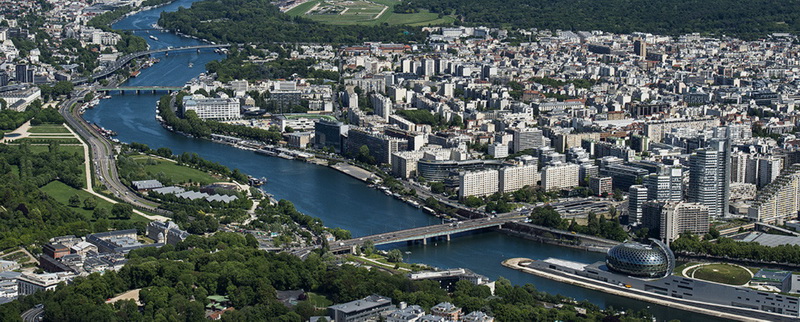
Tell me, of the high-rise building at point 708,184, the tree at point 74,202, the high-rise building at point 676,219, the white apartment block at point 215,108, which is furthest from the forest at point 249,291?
the white apartment block at point 215,108

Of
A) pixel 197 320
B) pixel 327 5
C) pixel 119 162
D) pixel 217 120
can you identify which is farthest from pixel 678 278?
pixel 327 5

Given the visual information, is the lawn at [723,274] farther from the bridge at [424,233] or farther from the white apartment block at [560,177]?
the white apartment block at [560,177]

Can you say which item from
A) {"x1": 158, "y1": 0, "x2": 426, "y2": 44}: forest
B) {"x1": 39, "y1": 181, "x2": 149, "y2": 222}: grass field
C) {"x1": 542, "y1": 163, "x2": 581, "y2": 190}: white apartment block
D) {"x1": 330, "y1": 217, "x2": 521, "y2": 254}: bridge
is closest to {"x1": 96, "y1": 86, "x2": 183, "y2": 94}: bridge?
{"x1": 158, "y1": 0, "x2": 426, "y2": 44}: forest

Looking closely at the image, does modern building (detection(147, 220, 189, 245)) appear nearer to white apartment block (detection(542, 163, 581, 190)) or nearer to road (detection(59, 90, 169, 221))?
road (detection(59, 90, 169, 221))

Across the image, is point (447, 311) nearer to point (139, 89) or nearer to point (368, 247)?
point (368, 247)

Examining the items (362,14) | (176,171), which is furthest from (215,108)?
(362,14)

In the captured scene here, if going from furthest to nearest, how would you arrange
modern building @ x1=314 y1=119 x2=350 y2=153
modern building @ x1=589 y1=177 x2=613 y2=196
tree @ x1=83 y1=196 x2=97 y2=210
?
modern building @ x1=314 y1=119 x2=350 y2=153 < modern building @ x1=589 y1=177 x2=613 y2=196 < tree @ x1=83 y1=196 x2=97 y2=210
